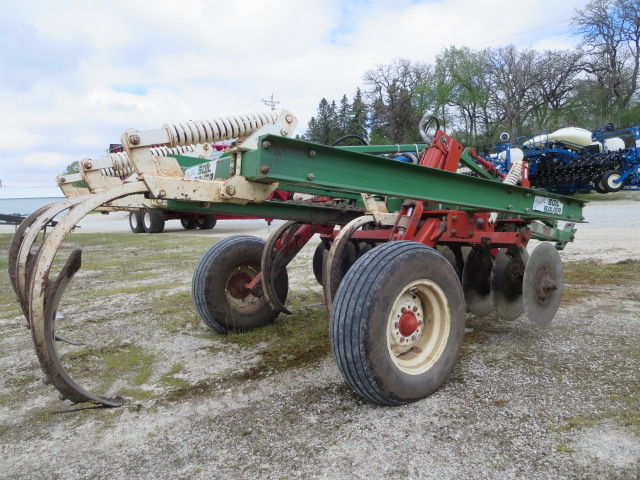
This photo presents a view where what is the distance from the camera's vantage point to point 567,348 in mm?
3428

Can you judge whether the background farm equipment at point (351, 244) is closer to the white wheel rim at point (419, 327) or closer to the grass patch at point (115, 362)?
the white wheel rim at point (419, 327)

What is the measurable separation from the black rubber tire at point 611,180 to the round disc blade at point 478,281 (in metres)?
14.8

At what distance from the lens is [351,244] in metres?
4.09

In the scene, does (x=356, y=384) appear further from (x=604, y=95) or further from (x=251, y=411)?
(x=604, y=95)

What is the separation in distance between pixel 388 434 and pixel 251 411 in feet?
2.41

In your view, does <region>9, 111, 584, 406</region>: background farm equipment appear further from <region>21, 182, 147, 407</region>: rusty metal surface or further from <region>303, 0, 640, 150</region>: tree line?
<region>303, 0, 640, 150</region>: tree line

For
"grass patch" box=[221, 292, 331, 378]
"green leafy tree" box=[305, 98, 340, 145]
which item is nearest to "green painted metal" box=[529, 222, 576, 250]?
"grass patch" box=[221, 292, 331, 378]

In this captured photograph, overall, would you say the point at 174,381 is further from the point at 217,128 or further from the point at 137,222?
the point at 137,222

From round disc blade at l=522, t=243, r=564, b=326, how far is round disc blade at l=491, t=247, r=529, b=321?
0.16 metres

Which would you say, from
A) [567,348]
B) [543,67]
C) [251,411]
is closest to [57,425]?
[251,411]

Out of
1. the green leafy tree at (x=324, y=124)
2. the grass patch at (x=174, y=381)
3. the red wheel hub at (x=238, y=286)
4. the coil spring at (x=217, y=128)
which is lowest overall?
the grass patch at (x=174, y=381)

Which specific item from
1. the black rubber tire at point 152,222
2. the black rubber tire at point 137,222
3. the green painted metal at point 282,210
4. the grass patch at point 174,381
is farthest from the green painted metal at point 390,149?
the black rubber tire at point 137,222

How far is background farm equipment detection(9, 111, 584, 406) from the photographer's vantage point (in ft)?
7.29

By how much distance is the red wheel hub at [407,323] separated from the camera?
267 centimetres
